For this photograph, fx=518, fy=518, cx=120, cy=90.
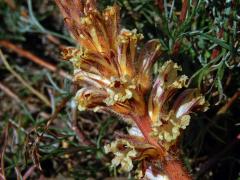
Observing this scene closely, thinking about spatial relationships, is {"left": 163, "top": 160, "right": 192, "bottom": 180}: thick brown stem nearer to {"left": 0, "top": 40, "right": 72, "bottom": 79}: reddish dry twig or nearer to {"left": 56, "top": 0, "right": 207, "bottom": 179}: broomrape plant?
{"left": 56, "top": 0, "right": 207, "bottom": 179}: broomrape plant

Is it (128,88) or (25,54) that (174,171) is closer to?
(128,88)

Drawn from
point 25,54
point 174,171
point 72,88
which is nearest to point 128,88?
point 174,171

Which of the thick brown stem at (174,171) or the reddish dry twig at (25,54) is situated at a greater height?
the reddish dry twig at (25,54)

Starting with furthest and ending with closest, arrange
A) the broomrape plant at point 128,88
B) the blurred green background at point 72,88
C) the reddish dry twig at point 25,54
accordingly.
→ the reddish dry twig at point 25,54, the blurred green background at point 72,88, the broomrape plant at point 128,88

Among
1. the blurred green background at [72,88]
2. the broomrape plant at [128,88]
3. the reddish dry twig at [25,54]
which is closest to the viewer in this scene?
the broomrape plant at [128,88]

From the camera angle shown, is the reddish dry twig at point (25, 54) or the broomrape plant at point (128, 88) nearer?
the broomrape plant at point (128, 88)

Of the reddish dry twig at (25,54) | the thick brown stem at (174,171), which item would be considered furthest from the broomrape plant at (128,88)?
the reddish dry twig at (25,54)

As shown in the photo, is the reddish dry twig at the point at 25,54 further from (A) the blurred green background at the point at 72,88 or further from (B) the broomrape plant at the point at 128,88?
(B) the broomrape plant at the point at 128,88
